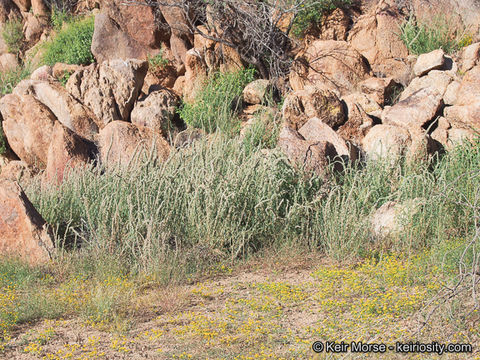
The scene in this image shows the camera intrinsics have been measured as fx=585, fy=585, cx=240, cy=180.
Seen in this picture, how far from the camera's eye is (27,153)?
32.1 ft

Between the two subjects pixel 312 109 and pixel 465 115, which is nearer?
pixel 465 115

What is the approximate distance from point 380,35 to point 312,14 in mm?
1331

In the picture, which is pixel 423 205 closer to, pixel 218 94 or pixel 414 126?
pixel 414 126

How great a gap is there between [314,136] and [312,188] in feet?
5.23

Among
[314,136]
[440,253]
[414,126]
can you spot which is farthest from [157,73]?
[440,253]

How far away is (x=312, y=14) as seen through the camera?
11008 millimetres

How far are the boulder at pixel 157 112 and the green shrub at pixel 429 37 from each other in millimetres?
4370

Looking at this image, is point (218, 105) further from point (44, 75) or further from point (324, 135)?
point (44, 75)

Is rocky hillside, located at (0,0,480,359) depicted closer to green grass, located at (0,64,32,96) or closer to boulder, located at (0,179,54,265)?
boulder, located at (0,179,54,265)

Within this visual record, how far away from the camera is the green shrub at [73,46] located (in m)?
12.2

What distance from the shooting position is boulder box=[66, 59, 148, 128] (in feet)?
32.4

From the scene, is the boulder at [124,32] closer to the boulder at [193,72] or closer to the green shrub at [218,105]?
the boulder at [193,72]

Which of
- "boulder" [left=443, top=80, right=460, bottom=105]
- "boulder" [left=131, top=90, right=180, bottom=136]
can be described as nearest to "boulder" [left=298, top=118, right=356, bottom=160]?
"boulder" [left=443, top=80, right=460, bottom=105]

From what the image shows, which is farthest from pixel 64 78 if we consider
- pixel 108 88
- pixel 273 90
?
pixel 273 90
